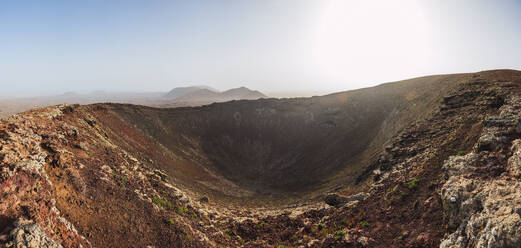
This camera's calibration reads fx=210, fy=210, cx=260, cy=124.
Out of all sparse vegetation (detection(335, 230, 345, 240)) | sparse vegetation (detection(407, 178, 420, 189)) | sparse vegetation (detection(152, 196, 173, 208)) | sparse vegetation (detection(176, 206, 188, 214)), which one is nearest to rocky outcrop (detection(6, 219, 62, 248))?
sparse vegetation (detection(152, 196, 173, 208))

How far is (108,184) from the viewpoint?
A: 46.5 feet

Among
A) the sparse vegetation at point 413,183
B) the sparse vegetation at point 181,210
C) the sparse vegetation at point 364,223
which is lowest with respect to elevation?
the sparse vegetation at point 181,210

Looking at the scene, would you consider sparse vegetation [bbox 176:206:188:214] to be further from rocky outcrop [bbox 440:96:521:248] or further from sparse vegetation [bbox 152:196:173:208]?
rocky outcrop [bbox 440:96:521:248]

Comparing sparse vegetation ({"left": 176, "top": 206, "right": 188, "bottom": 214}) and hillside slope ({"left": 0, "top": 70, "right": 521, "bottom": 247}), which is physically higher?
hillside slope ({"left": 0, "top": 70, "right": 521, "bottom": 247})

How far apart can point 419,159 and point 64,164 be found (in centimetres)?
2630

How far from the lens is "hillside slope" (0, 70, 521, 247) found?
390 inches

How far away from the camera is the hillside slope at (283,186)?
9898mm

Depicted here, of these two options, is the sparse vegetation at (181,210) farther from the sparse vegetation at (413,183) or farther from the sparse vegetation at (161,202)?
the sparse vegetation at (413,183)

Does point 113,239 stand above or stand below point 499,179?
below

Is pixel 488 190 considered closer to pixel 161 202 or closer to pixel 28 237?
pixel 28 237

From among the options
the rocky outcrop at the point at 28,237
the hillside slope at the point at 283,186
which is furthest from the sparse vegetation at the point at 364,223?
the rocky outcrop at the point at 28,237

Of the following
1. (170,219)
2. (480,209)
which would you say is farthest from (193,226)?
(480,209)

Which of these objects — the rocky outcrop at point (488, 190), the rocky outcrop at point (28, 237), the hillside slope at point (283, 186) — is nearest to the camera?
the rocky outcrop at point (28, 237)

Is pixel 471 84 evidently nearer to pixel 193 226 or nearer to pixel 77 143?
pixel 193 226
